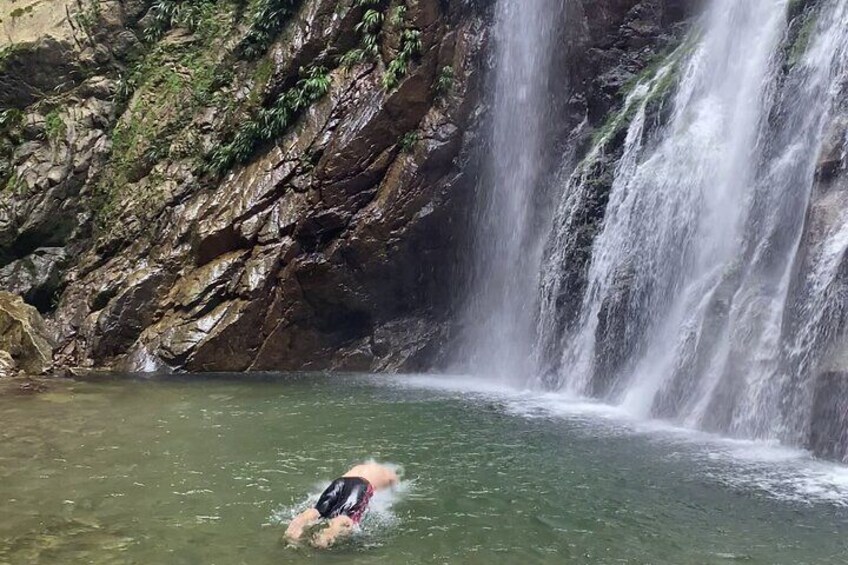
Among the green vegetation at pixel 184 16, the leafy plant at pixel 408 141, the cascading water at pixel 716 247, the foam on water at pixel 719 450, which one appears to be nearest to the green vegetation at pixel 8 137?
the green vegetation at pixel 184 16

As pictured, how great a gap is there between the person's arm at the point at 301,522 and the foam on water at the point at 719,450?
445 cm

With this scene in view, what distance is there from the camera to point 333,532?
6336mm

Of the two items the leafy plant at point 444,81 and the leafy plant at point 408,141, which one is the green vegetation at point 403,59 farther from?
the leafy plant at point 408,141

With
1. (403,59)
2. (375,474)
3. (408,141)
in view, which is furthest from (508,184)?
(375,474)

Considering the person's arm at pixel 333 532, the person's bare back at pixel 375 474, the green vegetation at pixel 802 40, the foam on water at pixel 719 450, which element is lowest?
the person's arm at pixel 333 532

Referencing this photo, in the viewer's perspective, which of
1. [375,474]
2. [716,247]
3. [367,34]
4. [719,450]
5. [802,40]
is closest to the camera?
[375,474]

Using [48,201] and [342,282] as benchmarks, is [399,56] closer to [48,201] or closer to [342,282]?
[342,282]

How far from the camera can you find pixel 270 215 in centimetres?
1886

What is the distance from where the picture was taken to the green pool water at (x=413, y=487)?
20.4 feet

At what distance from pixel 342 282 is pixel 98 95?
10221mm

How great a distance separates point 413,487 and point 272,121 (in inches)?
553

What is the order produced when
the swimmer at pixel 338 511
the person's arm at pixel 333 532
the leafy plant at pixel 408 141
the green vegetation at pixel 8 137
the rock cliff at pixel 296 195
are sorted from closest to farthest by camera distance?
the person's arm at pixel 333 532 → the swimmer at pixel 338 511 → the rock cliff at pixel 296 195 → the leafy plant at pixel 408 141 → the green vegetation at pixel 8 137

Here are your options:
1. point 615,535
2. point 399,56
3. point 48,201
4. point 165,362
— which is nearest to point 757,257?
point 615,535

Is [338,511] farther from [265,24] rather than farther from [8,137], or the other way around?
[8,137]
